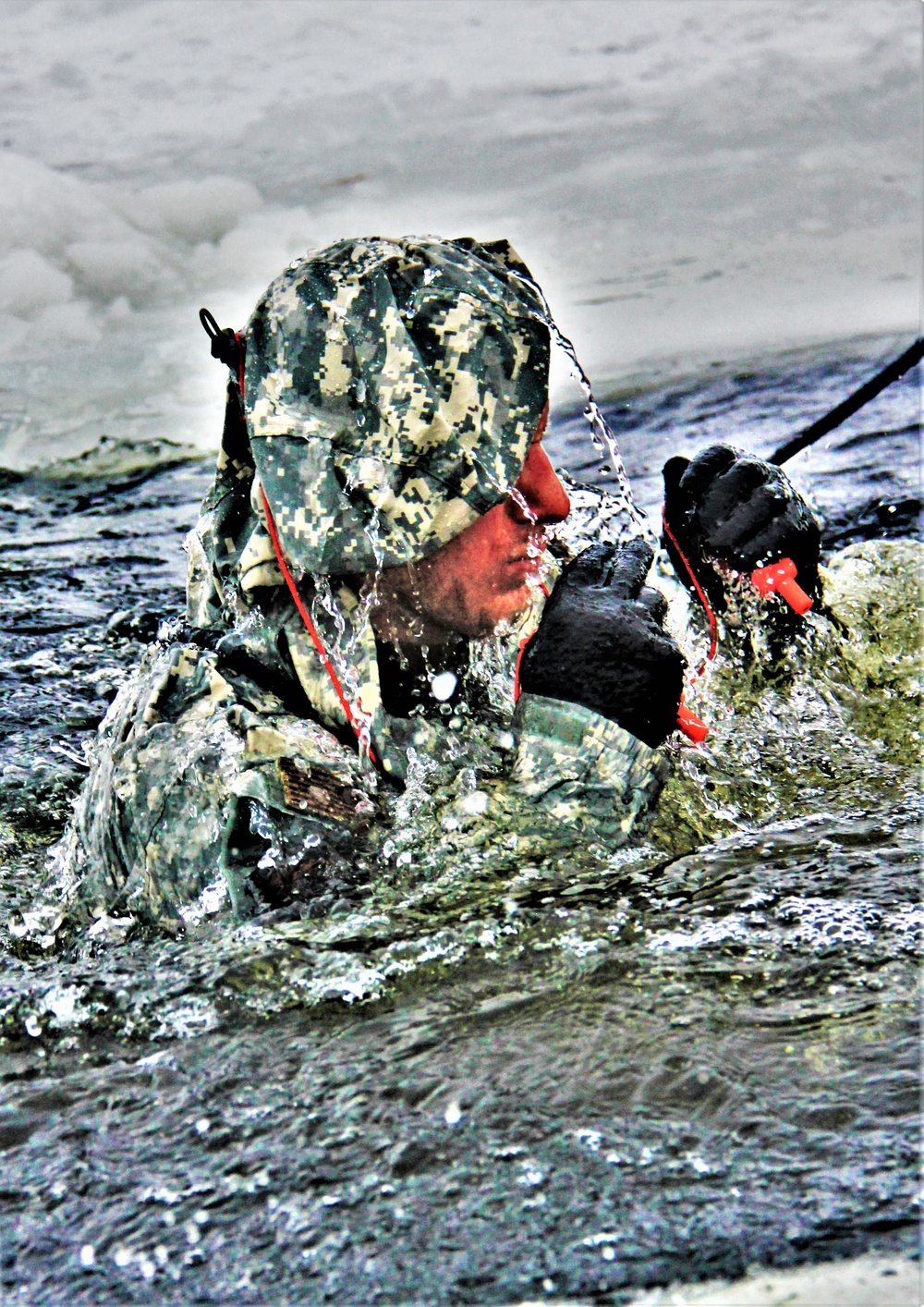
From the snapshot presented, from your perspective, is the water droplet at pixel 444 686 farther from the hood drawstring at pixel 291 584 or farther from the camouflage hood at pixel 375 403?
the camouflage hood at pixel 375 403

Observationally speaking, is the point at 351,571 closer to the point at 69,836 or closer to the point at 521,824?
the point at 521,824

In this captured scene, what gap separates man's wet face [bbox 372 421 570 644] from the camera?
7.85 ft

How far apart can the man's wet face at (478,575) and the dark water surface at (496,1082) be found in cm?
45

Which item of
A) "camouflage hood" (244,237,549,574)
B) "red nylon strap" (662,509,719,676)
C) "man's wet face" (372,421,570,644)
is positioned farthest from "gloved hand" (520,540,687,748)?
"red nylon strap" (662,509,719,676)

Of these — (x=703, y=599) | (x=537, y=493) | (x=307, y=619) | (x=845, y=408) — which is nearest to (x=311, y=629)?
(x=307, y=619)

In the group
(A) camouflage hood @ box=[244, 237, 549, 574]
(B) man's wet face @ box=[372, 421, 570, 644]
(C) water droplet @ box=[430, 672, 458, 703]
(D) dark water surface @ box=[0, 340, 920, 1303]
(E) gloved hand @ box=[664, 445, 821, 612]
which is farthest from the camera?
(E) gloved hand @ box=[664, 445, 821, 612]

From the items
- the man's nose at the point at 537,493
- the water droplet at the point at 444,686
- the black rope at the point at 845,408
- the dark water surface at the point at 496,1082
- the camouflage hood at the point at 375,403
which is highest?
the camouflage hood at the point at 375,403

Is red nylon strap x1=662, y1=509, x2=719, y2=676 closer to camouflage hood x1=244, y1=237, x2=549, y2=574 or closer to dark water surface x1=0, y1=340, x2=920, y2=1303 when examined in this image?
dark water surface x1=0, y1=340, x2=920, y2=1303

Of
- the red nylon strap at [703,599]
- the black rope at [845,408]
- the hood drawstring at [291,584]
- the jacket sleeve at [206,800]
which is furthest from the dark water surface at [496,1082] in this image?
the black rope at [845,408]

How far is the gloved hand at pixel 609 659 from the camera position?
2332 mm

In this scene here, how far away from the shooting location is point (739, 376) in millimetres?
6801

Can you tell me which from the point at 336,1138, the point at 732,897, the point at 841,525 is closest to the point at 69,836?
the point at 336,1138

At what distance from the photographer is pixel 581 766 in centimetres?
234

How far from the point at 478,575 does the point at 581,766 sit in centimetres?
40
